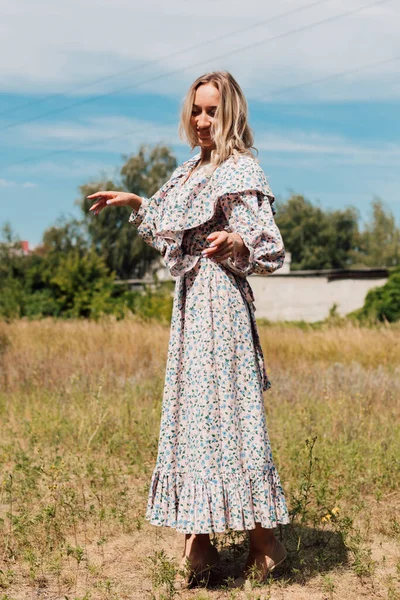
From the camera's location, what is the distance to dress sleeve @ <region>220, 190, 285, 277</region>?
11.5ft

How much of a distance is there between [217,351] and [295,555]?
1250 millimetres

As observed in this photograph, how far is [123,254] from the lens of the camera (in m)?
45.1

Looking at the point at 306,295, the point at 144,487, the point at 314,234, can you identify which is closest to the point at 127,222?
the point at 306,295

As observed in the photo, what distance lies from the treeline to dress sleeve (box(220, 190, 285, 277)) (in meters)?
11.5

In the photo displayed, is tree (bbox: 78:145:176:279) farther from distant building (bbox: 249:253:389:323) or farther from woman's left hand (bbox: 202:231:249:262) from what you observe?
woman's left hand (bbox: 202:231:249:262)

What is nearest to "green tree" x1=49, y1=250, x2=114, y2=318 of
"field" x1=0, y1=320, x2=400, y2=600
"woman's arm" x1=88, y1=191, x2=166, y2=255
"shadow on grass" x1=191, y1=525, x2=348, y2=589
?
"field" x1=0, y1=320, x2=400, y2=600

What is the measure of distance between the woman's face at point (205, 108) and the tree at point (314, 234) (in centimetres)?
5486

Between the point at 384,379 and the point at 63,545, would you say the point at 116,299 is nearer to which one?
the point at 384,379

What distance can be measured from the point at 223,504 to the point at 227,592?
473 millimetres

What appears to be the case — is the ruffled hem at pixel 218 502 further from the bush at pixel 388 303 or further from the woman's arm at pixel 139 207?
the bush at pixel 388 303

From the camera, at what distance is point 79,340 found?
39.4 ft

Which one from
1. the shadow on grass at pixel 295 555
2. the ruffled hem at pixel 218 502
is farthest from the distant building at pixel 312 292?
the ruffled hem at pixel 218 502

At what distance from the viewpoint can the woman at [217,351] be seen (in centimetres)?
352

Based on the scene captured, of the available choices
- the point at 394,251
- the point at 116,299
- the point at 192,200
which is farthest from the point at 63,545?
the point at 394,251
